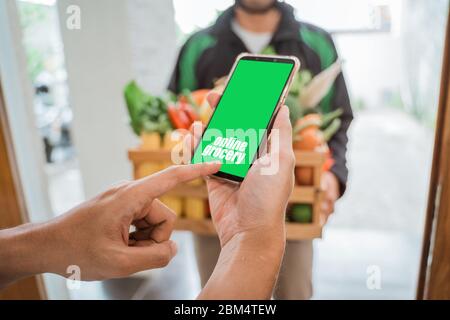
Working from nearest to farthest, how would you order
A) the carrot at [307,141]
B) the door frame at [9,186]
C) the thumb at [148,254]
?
the thumb at [148,254] → the carrot at [307,141] → the door frame at [9,186]

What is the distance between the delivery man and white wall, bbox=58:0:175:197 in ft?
0.20

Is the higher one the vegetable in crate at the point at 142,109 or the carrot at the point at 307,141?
the vegetable in crate at the point at 142,109

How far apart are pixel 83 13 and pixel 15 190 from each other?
14.1 inches

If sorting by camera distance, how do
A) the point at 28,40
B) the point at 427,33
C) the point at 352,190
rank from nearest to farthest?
the point at 28,40 < the point at 427,33 < the point at 352,190

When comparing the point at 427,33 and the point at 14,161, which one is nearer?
the point at 14,161

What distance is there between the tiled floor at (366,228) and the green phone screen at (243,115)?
0.24 metres

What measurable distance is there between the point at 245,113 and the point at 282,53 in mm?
216

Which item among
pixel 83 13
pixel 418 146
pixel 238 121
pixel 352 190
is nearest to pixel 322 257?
pixel 352 190

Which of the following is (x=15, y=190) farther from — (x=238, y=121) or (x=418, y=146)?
(x=418, y=146)

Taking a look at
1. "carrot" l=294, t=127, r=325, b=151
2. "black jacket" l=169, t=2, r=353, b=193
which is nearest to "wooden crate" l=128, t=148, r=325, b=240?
"carrot" l=294, t=127, r=325, b=151

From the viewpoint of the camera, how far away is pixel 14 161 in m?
0.72

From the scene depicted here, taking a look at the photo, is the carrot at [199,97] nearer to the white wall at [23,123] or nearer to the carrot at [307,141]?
the carrot at [307,141]

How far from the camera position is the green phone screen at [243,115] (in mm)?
470

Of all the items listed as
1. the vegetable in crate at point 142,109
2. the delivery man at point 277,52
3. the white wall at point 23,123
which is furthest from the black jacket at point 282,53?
the white wall at point 23,123
